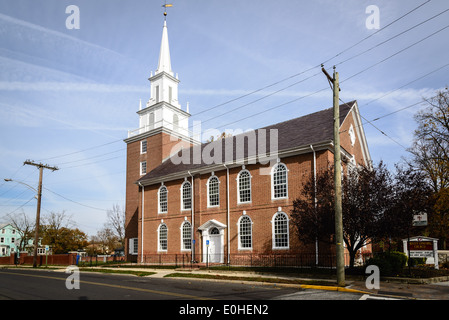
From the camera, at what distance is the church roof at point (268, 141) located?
2480 cm

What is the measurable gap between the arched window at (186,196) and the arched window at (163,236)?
3.16 m

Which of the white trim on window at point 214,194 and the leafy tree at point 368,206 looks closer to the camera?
the leafy tree at point 368,206

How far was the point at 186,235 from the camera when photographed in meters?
30.7

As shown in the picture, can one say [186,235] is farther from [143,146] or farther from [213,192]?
[143,146]

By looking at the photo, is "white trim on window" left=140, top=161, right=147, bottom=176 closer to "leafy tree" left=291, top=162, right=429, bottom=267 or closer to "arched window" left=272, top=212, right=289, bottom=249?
"arched window" left=272, top=212, right=289, bottom=249

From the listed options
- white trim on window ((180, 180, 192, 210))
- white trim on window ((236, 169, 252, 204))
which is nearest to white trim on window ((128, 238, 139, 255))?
white trim on window ((180, 180, 192, 210))

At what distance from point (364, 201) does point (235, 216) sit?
38.1 feet

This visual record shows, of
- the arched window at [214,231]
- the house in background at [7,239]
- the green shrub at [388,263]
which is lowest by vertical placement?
the house in background at [7,239]

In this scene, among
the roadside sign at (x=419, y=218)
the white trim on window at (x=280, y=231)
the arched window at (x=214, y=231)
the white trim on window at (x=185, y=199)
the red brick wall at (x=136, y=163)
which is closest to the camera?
the roadside sign at (x=419, y=218)

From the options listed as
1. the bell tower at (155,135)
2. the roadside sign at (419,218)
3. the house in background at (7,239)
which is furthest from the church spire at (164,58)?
the house in background at (7,239)

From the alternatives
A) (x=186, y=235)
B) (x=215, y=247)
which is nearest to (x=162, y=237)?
(x=186, y=235)

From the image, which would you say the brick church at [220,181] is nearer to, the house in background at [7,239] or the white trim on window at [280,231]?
the white trim on window at [280,231]

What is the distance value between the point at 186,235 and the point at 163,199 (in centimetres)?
482
